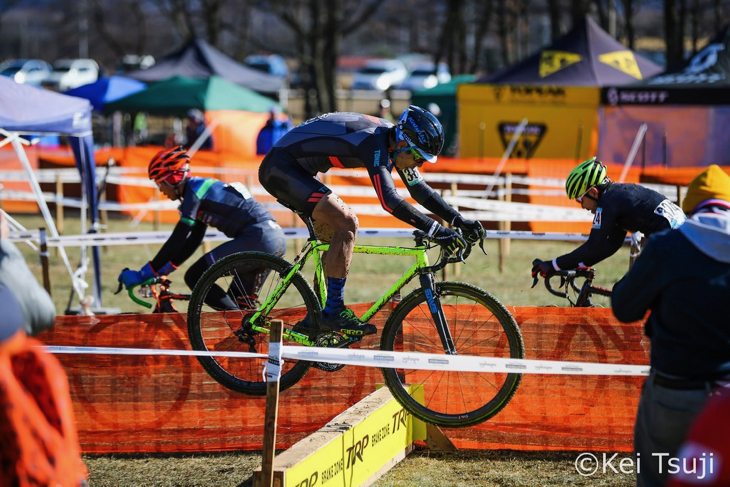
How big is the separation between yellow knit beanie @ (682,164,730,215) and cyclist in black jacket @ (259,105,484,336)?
5.86 feet

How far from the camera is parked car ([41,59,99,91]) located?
4870cm

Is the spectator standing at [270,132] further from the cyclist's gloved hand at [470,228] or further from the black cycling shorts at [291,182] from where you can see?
the cyclist's gloved hand at [470,228]

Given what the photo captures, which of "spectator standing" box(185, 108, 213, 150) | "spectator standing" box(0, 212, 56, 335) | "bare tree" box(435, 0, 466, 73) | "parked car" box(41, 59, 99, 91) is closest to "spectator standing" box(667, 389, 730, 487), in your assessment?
"spectator standing" box(0, 212, 56, 335)

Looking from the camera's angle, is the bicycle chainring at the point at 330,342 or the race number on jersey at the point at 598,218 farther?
the race number on jersey at the point at 598,218

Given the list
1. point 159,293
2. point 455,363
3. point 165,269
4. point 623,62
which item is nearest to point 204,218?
point 165,269

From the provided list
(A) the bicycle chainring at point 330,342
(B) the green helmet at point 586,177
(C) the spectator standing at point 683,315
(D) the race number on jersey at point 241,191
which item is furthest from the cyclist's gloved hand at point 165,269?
(C) the spectator standing at point 683,315

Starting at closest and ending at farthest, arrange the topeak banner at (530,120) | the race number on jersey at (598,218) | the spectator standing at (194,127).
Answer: the race number on jersey at (598,218), the topeak banner at (530,120), the spectator standing at (194,127)

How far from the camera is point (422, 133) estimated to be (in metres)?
5.60

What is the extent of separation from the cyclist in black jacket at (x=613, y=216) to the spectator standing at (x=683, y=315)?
2.52 meters

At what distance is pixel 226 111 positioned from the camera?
2211 centimetres

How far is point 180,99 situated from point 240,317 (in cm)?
1579

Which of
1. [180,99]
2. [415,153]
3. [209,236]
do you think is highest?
[180,99]

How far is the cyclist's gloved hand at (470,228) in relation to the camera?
5.58 meters

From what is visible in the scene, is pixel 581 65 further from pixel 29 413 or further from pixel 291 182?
pixel 29 413
